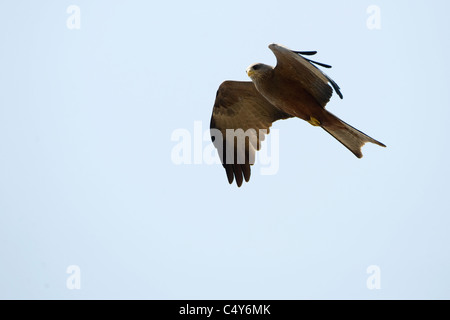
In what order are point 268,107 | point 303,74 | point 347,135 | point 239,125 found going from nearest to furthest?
point 303,74 → point 347,135 → point 268,107 → point 239,125

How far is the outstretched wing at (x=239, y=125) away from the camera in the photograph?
10039 mm

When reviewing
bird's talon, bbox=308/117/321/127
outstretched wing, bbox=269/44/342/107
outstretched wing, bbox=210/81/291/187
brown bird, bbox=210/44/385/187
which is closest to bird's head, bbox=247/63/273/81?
brown bird, bbox=210/44/385/187

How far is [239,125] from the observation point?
10328 mm

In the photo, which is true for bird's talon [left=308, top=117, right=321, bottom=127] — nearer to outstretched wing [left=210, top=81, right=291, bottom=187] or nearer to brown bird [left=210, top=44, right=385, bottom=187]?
brown bird [left=210, top=44, right=385, bottom=187]

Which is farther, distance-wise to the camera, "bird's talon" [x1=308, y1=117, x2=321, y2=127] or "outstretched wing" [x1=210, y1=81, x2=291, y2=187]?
"outstretched wing" [x1=210, y1=81, x2=291, y2=187]

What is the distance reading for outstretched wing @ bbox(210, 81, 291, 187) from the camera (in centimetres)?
1004

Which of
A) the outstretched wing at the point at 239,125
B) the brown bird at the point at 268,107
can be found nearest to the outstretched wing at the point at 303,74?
the brown bird at the point at 268,107

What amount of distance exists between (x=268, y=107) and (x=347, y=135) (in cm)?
172

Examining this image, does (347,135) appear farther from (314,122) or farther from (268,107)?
(268,107)

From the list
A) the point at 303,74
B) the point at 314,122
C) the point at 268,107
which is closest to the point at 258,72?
the point at 303,74
